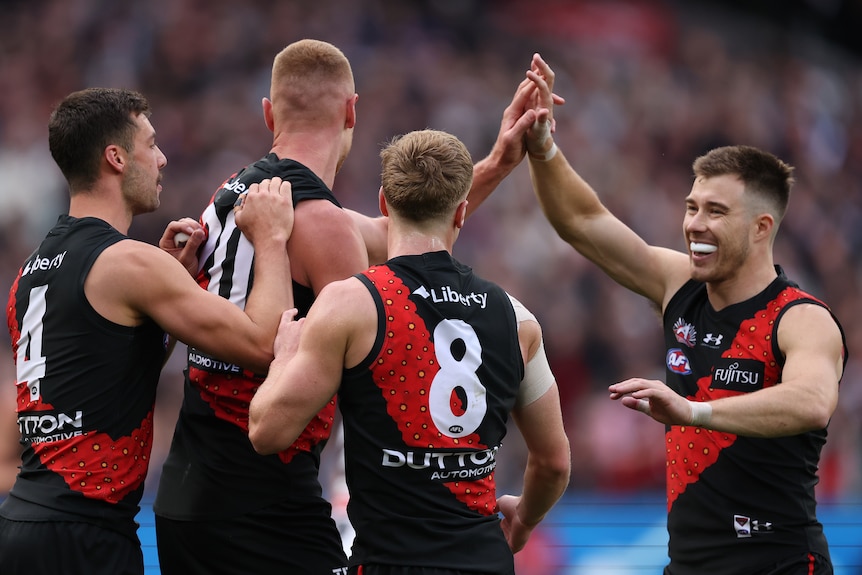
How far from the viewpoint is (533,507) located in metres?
4.46

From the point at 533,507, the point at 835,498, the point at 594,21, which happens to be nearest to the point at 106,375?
the point at 533,507

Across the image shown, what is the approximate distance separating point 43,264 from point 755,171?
10.7 feet

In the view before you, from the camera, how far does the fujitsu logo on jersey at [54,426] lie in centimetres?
423

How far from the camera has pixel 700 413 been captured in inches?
172

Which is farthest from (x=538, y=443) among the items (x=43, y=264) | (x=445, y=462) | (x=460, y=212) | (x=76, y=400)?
(x=43, y=264)

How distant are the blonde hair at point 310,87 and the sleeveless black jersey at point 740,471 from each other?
2065 mm

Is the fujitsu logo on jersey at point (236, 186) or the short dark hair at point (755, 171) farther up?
the short dark hair at point (755, 171)

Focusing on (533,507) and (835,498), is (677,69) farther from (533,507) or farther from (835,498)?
(533,507)

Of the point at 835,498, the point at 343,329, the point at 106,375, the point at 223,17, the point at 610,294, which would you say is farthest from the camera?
the point at 223,17

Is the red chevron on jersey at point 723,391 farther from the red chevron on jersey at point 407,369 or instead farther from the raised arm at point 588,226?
the red chevron on jersey at point 407,369

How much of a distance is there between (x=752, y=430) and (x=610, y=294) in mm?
7407

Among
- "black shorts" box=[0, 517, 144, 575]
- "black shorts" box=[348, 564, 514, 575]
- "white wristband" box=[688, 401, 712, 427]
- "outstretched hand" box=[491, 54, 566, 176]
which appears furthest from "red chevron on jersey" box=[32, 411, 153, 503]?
"outstretched hand" box=[491, 54, 566, 176]

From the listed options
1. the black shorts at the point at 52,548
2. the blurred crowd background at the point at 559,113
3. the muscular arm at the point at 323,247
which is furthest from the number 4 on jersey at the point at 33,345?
the blurred crowd background at the point at 559,113

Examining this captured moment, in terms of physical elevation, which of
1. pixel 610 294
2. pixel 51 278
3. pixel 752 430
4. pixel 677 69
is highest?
pixel 677 69
